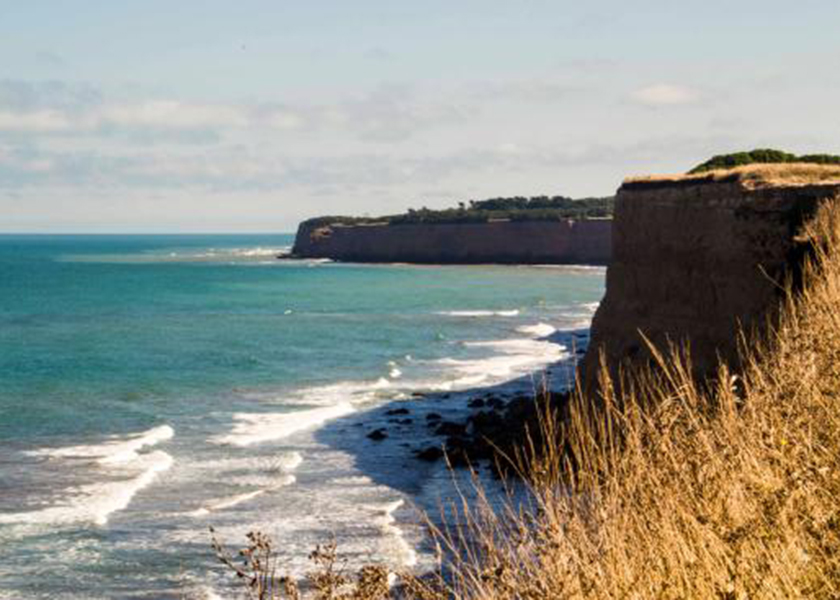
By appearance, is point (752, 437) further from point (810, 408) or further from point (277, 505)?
point (277, 505)

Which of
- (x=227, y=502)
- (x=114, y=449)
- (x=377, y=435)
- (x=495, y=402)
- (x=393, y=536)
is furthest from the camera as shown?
(x=495, y=402)

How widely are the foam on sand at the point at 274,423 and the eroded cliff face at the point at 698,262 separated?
31.6 feet

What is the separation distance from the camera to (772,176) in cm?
3008

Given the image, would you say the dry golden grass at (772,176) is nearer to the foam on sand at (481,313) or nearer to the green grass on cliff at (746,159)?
the green grass on cliff at (746,159)

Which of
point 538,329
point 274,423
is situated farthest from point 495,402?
point 538,329

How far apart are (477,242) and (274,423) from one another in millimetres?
129181

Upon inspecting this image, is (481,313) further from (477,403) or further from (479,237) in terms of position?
(479,237)

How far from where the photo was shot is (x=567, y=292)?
104625mm

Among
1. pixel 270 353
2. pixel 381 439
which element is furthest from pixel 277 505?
pixel 270 353

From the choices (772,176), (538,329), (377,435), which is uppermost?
(772,176)

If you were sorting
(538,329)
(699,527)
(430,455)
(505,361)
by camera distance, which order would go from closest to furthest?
(699,527), (430,455), (505,361), (538,329)

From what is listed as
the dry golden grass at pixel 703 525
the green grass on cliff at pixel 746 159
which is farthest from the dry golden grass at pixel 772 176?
the dry golden grass at pixel 703 525

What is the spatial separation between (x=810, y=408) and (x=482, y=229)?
158m

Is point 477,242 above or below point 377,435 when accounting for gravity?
above
